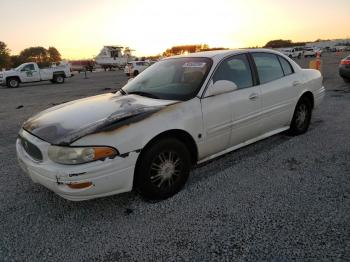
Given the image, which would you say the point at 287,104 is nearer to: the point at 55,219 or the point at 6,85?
the point at 55,219

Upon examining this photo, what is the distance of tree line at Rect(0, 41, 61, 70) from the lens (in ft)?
259

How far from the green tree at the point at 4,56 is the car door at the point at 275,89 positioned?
Result: 84278 mm

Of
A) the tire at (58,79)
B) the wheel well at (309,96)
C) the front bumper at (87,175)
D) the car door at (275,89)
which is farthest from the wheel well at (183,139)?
the tire at (58,79)

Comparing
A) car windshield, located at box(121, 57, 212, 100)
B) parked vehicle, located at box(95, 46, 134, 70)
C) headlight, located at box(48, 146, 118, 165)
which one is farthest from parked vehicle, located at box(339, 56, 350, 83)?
parked vehicle, located at box(95, 46, 134, 70)

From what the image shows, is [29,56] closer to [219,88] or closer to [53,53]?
[53,53]

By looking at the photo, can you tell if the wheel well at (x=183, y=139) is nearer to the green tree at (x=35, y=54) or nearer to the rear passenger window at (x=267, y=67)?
the rear passenger window at (x=267, y=67)

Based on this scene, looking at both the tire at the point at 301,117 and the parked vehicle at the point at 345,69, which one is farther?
the parked vehicle at the point at 345,69

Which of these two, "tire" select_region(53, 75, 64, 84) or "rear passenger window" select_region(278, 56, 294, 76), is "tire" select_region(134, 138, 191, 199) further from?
"tire" select_region(53, 75, 64, 84)

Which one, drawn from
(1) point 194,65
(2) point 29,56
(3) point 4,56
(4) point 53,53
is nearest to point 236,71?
(1) point 194,65

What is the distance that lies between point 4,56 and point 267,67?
88110mm

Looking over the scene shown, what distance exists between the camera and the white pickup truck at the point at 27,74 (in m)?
21.8

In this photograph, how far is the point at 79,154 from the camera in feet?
9.23

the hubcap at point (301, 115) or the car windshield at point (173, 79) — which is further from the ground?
the car windshield at point (173, 79)

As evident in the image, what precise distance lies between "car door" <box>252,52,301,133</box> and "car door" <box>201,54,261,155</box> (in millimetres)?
202
